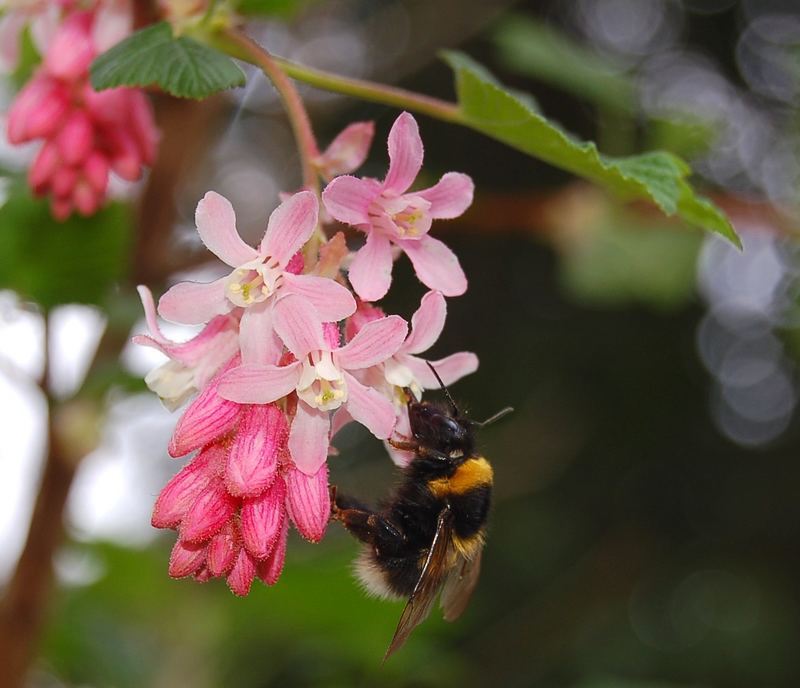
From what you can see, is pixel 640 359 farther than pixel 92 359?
Yes

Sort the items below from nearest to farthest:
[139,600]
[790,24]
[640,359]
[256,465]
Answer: [256,465] → [139,600] → [790,24] → [640,359]

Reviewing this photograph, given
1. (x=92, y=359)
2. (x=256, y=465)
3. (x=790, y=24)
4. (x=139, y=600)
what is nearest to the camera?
(x=256, y=465)

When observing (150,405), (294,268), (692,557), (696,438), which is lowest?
(692,557)

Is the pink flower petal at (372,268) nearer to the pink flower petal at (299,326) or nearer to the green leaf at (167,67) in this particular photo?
the pink flower petal at (299,326)

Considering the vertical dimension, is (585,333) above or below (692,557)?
above

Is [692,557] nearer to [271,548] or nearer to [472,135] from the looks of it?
[472,135]

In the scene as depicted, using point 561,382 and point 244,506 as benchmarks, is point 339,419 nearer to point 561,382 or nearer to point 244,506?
point 244,506

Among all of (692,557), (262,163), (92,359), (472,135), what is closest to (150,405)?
(92,359)
